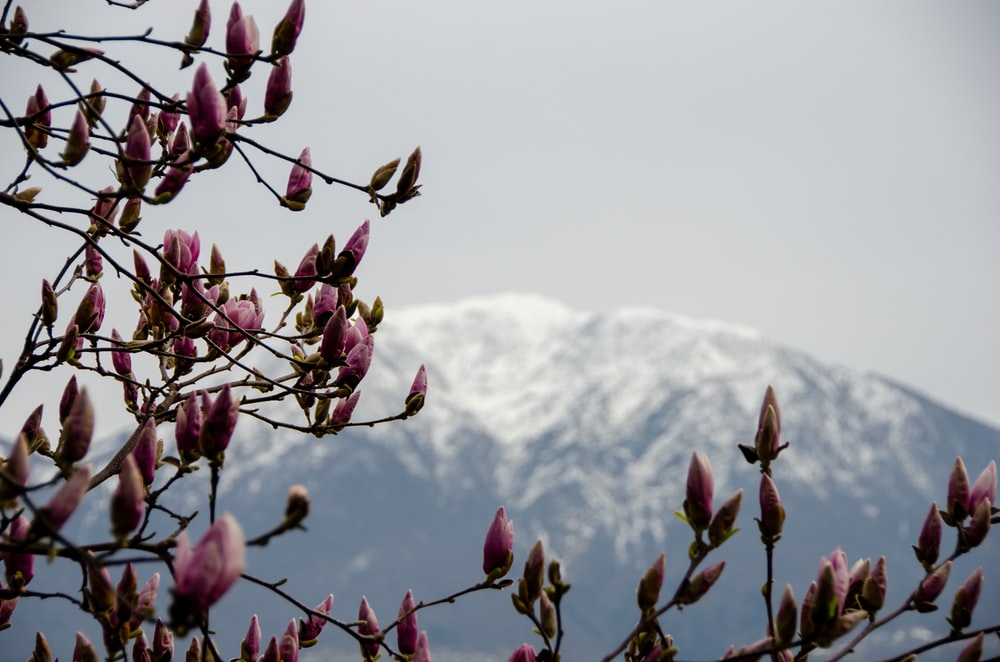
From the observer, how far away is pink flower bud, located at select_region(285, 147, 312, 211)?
172 inches

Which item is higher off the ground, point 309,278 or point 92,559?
point 309,278

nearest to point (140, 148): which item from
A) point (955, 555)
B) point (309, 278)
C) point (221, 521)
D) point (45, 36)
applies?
point (45, 36)

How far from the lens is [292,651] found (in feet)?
13.3

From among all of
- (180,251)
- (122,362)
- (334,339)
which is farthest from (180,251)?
(334,339)

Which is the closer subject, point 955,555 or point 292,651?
point 955,555

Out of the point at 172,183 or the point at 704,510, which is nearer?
the point at 704,510

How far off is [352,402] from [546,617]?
1459 mm

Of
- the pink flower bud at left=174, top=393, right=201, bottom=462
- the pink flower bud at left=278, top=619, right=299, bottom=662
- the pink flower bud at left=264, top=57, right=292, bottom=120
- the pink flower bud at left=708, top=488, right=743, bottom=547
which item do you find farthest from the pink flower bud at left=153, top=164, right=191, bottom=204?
the pink flower bud at left=708, top=488, right=743, bottom=547

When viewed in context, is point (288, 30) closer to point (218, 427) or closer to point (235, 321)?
point (235, 321)

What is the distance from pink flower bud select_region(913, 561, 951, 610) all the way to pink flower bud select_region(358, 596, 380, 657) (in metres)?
→ 1.87

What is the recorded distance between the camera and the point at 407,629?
13.4 feet

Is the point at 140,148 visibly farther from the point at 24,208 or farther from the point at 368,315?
the point at 368,315

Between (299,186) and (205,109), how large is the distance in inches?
43.6

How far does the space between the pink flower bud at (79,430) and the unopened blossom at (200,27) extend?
1582mm
